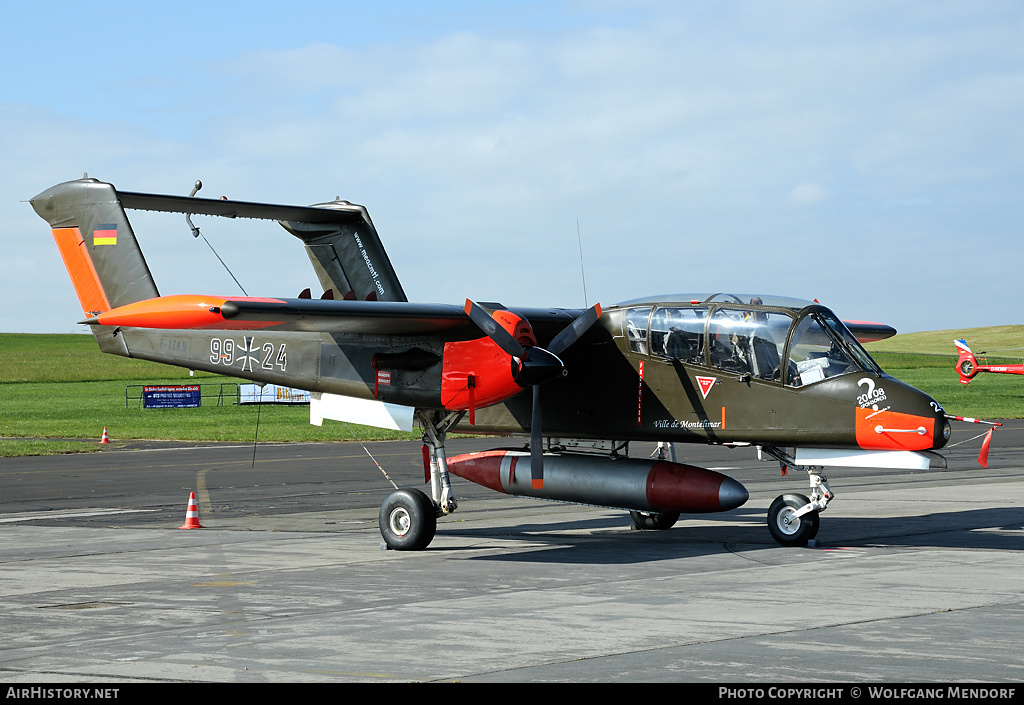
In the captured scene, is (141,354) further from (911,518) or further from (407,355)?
(911,518)

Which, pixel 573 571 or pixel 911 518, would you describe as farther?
pixel 911 518

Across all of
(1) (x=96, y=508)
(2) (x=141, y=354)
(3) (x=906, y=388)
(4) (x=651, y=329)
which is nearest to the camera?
(3) (x=906, y=388)

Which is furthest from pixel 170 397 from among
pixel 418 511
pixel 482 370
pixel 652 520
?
pixel 482 370

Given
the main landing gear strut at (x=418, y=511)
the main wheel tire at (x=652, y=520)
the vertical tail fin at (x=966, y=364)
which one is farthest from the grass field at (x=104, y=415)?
the vertical tail fin at (x=966, y=364)

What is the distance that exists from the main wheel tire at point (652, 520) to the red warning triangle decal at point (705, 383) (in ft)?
11.7

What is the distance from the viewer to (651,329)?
55.1 feet

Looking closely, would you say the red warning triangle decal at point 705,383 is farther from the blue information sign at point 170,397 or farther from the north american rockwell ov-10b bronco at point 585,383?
the blue information sign at point 170,397

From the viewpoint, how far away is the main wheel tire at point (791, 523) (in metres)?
16.2

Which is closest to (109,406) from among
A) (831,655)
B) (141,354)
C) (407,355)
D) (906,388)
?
(141,354)

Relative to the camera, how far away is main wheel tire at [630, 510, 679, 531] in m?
19.2

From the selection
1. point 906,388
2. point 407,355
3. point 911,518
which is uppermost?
point 407,355

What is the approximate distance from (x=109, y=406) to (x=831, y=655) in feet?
209

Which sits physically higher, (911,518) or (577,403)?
(577,403)

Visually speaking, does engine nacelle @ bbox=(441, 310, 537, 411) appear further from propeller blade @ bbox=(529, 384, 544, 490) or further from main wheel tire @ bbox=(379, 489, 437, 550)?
main wheel tire @ bbox=(379, 489, 437, 550)
